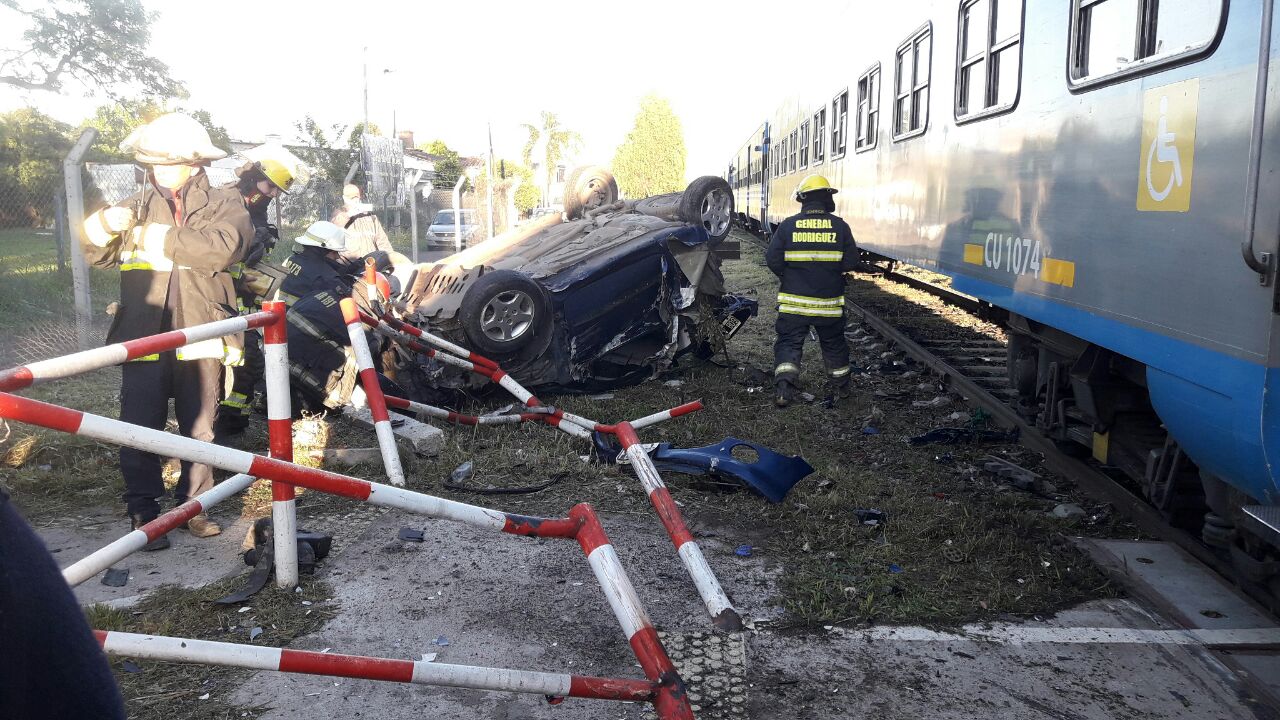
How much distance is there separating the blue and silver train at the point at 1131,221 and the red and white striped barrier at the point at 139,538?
3106 mm

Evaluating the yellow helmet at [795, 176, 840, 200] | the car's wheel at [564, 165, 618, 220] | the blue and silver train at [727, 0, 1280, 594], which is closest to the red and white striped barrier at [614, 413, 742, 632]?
the blue and silver train at [727, 0, 1280, 594]

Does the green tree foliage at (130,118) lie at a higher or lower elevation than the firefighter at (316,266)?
higher

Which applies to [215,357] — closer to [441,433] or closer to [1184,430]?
[441,433]

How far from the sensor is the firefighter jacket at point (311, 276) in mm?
5926

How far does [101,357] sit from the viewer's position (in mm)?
2539

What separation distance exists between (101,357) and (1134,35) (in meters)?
4.00

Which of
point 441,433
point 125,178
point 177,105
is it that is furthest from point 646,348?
point 177,105

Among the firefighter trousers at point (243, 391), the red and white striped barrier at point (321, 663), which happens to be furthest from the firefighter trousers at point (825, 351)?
the red and white striped barrier at point (321, 663)

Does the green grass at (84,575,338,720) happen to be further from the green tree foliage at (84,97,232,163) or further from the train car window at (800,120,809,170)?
the green tree foliage at (84,97,232,163)

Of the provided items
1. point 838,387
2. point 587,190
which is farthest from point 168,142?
point 587,190

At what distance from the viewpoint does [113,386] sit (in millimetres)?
7465

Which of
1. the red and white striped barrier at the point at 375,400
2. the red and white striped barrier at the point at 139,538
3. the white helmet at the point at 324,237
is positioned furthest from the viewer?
the white helmet at the point at 324,237

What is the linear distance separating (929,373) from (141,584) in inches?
249

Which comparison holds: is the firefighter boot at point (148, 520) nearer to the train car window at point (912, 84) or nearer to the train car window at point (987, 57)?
the train car window at point (987, 57)
